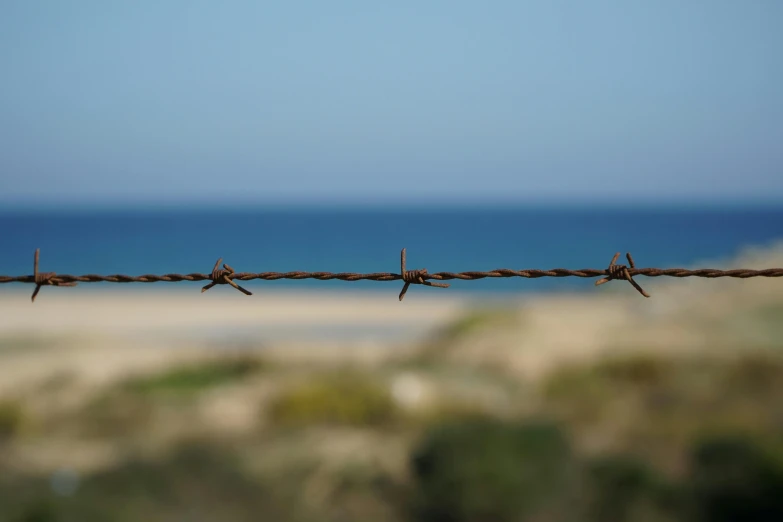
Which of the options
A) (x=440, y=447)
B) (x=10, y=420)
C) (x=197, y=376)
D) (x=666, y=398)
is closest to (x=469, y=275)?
(x=440, y=447)

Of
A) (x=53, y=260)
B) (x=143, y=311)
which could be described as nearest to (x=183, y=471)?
(x=143, y=311)

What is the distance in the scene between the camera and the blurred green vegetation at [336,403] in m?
10.6

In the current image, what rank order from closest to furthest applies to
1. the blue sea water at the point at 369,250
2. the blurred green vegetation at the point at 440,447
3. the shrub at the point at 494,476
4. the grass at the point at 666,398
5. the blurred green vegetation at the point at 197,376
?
the blurred green vegetation at the point at 440,447, the shrub at the point at 494,476, the grass at the point at 666,398, the blurred green vegetation at the point at 197,376, the blue sea water at the point at 369,250

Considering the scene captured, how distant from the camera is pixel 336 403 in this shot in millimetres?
10797

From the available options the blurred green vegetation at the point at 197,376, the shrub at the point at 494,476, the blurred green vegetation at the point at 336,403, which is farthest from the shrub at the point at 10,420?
the shrub at the point at 494,476

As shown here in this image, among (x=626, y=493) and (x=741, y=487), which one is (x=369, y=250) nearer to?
(x=626, y=493)

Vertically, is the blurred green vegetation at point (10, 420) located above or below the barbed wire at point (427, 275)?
below

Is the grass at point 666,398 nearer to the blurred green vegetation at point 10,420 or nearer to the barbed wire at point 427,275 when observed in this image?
the barbed wire at point 427,275

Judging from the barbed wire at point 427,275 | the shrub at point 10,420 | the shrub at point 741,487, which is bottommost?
the shrub at point 10,420

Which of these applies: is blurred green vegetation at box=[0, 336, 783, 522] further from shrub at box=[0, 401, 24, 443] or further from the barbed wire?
the barbed wire

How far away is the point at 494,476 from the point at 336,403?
157 inches

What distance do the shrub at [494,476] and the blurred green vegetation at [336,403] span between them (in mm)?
2844

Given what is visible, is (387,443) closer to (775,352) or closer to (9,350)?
(775,352)

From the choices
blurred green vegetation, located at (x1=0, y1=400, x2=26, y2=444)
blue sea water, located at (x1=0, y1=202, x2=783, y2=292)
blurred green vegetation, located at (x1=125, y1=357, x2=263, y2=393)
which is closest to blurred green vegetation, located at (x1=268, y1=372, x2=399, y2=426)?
blurred green vegetation, located at (x1=125, y1=357, x2=263, y2=393)
